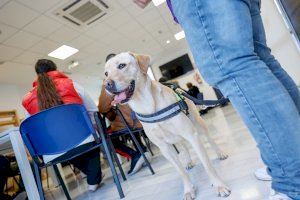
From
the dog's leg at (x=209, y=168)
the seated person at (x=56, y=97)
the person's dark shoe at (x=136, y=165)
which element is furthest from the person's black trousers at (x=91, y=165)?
the dog's leg at (x=209, y=168)

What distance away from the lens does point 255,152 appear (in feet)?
5.32

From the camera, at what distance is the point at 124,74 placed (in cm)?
146

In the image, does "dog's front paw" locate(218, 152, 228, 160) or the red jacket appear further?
the red jacket

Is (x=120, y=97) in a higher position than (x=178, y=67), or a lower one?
lower

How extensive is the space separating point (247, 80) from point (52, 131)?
5.01 ft

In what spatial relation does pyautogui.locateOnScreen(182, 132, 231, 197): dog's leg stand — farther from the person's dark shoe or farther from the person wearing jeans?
the person's dark shoe

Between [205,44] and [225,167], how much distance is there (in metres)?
1.02

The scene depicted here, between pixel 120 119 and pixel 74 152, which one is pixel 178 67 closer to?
pixel 120 119

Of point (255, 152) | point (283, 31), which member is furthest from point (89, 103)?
point (283, 31)

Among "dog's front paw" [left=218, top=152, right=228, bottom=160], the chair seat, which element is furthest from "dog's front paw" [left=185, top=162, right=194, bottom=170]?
the chair seat

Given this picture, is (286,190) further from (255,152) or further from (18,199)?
(18,199)

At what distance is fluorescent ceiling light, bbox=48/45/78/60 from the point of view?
20.9ft

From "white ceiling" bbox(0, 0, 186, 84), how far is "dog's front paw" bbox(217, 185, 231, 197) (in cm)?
423

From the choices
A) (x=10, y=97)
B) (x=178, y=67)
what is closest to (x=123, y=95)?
(x=10, y=97)
